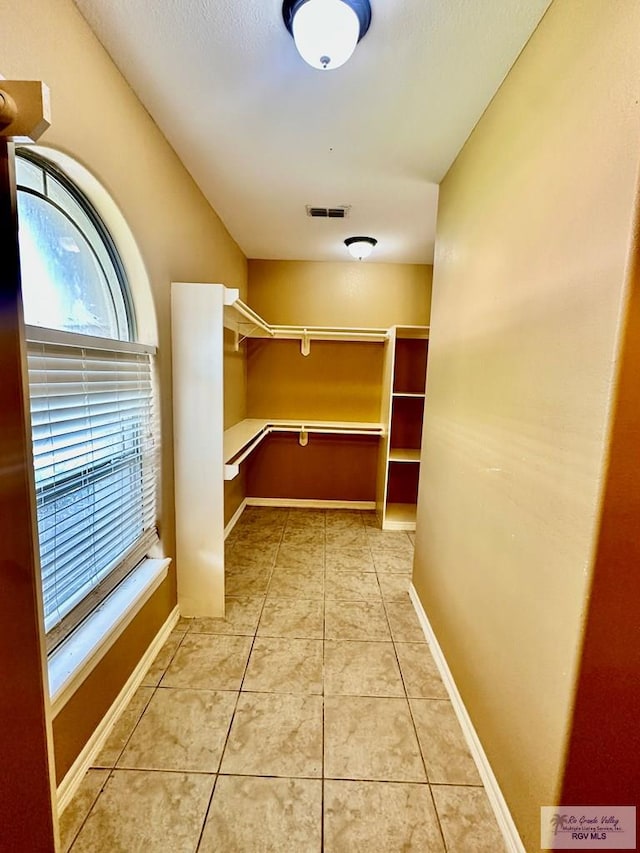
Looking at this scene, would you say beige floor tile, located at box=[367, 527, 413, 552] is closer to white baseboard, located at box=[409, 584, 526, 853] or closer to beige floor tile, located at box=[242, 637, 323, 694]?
white baseboard, located at box=[409, 584, 526, 853]

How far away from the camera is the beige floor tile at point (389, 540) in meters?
3.04

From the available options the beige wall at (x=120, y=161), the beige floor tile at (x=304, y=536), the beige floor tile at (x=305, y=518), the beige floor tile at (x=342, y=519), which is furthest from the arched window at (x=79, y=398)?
the beige floor tile at (x=342, y=519)

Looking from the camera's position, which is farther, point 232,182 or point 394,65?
point 232,182

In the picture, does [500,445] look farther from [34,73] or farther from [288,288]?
[288,288]

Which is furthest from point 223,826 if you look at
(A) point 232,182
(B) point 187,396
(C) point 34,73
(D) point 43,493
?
(A) point 232,182

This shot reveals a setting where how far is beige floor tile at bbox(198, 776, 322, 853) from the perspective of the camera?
106cm

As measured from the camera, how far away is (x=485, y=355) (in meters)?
1.39

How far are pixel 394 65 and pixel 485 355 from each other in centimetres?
108

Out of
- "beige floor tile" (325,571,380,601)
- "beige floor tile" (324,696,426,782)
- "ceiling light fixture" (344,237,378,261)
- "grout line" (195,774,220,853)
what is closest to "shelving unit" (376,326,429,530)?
"ceiling light fixture" (344,237,378,261)

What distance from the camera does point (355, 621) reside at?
2.09m

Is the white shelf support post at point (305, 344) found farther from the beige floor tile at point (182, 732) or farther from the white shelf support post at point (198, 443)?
the beige floor tile at point (182, 732)

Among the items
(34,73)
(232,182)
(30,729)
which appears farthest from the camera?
(232,182)

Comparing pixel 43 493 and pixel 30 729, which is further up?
pixel 43 493

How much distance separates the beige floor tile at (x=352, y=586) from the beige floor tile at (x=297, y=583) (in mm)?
62
